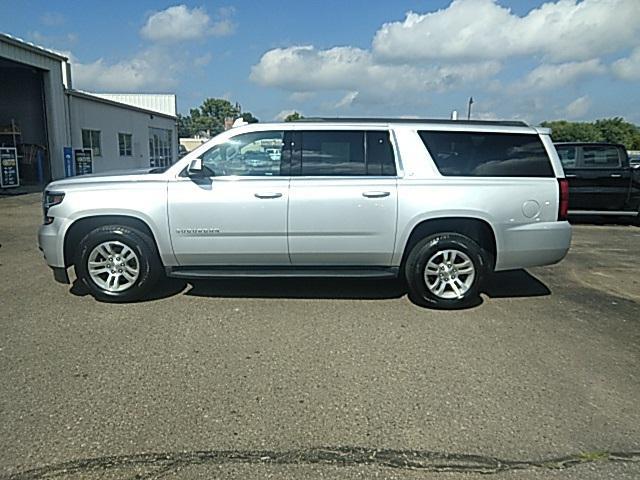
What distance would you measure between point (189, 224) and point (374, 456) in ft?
10.7

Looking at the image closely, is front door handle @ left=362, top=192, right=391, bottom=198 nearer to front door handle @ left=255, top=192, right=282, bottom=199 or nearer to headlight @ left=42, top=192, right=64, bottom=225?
front door handle @ left=255, top=192, right=282, bottom=199

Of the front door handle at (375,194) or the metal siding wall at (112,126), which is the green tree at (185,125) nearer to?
the metal siding wall at (112,126)

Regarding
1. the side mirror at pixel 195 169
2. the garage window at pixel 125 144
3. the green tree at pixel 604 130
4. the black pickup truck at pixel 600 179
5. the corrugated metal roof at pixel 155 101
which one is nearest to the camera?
the side mirror at pixel 195 169

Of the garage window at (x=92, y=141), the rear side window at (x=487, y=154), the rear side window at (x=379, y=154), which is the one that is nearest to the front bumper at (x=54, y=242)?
the rear side window at (x=379, y=154)

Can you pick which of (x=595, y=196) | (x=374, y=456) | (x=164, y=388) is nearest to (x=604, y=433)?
(x=374, y=456)

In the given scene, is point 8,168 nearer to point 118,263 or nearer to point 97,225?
point 97,225

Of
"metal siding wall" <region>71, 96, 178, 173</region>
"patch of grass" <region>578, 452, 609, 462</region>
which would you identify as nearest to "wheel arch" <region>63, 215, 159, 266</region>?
"patch of grass" <region>578, 452, 609, 462</region>

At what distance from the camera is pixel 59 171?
19.7m

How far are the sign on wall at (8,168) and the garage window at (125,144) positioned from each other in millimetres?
8516

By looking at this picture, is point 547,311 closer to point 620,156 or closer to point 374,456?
point 374,456

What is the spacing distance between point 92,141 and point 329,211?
73.1 ft

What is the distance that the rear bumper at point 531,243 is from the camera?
17.3ft

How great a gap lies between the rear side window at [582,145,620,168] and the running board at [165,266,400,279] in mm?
8251

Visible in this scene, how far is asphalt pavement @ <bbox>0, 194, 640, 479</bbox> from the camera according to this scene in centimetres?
276
